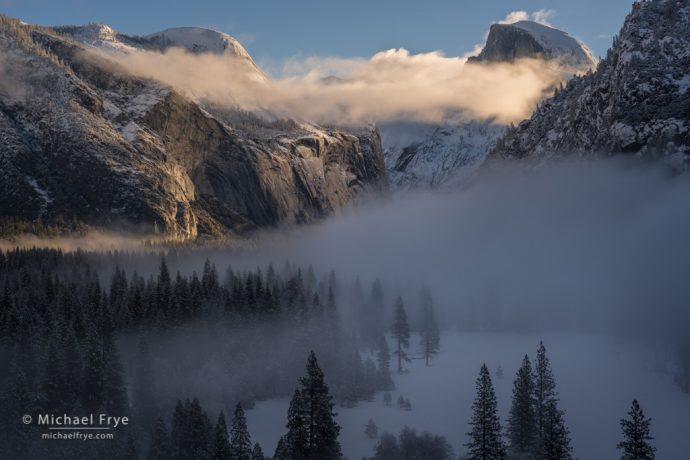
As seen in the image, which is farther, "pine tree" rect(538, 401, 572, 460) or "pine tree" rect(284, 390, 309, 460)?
"pine tree" rect(538, 401, 572, 460)

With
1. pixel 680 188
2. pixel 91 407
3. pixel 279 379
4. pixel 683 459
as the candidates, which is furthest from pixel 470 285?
pixel 91 407

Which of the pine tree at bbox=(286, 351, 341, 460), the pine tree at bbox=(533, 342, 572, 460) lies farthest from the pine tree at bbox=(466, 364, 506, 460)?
the pine tree at bbox=(286, 351, 341, 460)

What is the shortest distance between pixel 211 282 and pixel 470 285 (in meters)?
83.6

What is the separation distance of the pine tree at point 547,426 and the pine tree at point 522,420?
0.93 metres

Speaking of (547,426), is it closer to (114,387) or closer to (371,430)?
(371,430)

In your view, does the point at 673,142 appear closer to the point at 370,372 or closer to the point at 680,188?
the point at 680,188

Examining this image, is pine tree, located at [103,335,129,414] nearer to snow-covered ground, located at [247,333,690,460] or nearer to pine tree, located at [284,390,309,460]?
snow-covered ground, located at [247,333,690,460]

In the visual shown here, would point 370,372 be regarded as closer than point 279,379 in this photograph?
No

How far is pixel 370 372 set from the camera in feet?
383

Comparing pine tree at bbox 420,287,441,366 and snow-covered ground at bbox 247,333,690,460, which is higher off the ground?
pine tree at bbox 420,287,441,366

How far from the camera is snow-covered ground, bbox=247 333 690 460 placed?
90.6m

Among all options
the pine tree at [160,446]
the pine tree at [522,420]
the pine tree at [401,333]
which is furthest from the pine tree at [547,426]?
the pine tree at [401,333]

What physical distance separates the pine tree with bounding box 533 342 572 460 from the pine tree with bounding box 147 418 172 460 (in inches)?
1340

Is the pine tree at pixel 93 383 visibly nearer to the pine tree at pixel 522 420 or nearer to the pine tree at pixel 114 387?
the pine tree at pixel 114 387
